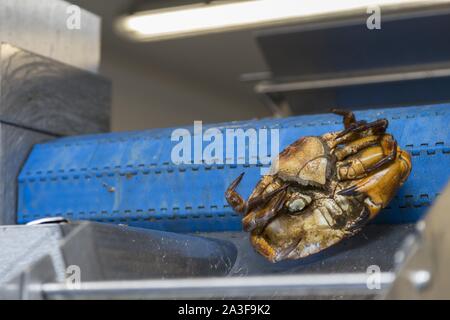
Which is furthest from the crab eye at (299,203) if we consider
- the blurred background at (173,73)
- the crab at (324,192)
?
the blurred background at (173,73)

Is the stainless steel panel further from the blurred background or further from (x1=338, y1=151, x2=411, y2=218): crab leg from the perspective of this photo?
the blurred background

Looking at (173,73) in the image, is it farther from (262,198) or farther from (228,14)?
(262,198)

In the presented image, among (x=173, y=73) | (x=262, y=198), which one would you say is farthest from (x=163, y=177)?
(x=173, y=73)

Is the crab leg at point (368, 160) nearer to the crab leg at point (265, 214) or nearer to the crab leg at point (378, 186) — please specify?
the crab leg at point (378, 186)
